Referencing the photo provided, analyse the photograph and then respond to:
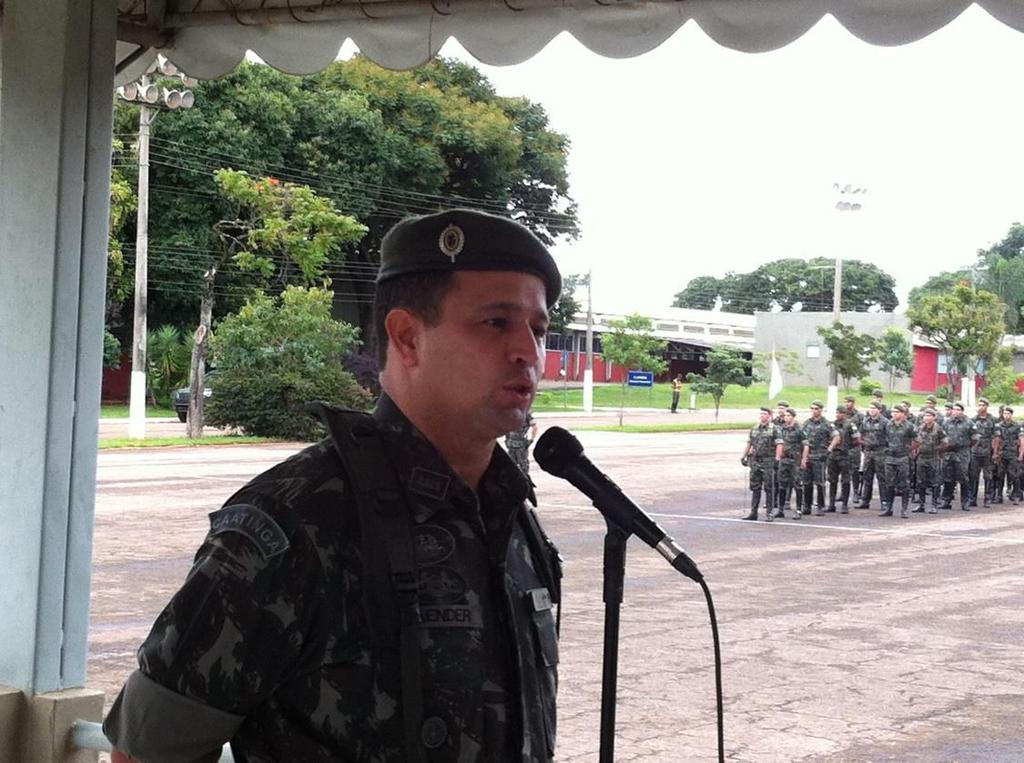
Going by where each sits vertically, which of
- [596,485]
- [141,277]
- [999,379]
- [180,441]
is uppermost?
[141,277]

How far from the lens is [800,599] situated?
11148mm

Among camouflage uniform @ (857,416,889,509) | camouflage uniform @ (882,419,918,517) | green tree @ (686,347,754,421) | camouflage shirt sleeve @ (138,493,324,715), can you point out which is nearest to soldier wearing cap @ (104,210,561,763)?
camouflage shirt sleeve @ (138,493,324,715)

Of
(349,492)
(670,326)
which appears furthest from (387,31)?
(670,326)

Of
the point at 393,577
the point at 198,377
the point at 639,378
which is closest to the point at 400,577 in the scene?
the point at 393,577

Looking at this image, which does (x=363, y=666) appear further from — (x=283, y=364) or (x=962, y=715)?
(x=283, y=364)

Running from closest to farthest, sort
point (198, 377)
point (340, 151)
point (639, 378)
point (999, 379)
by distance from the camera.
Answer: point (198, 377) → point (340, 151) → point (999, 379) → point (639, 378)

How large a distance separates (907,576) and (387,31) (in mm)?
10384

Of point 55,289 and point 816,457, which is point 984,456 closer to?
point 816,457

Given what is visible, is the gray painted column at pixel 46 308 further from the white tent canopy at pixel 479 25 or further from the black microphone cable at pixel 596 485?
the black microphone cable at pixel 596 485

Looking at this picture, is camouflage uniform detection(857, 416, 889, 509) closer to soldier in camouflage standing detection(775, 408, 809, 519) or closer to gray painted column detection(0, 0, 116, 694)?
soldier in camouflage standing detection(775, 408, 809, 519)

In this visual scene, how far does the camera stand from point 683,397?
162 ft

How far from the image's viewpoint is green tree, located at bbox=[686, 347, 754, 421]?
43875 millimetres

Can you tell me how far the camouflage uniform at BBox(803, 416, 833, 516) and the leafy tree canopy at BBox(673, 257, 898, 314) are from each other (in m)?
43.4

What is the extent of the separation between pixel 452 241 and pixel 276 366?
24.2m
